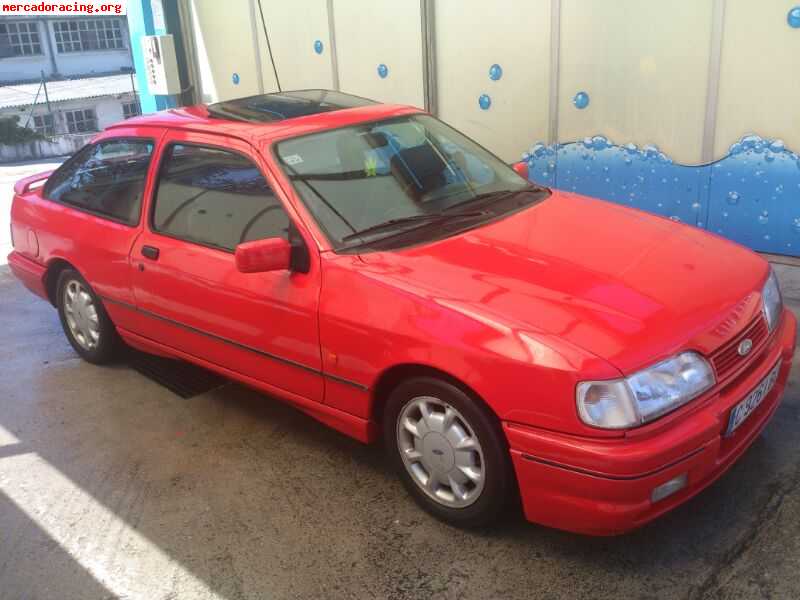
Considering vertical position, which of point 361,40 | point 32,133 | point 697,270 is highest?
point 361,40

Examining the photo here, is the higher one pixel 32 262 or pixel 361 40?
pixel 361 40

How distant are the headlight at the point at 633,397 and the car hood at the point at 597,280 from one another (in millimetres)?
52

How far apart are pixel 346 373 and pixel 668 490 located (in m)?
1.31

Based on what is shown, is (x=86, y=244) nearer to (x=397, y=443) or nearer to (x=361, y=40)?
(x=397, y=443)

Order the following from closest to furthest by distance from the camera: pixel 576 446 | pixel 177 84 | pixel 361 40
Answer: pixel 576 446 → pixel 361 40 → pixel 177 84

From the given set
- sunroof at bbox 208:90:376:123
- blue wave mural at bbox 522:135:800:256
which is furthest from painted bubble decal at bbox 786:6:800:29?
sunroof at bbox 208:90:376:123

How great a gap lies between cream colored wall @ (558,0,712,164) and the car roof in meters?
2.76

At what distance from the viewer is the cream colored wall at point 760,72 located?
214 inches

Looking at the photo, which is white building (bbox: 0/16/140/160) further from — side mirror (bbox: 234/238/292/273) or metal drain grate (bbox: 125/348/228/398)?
side mirror (bbox: 234/238/292/273)

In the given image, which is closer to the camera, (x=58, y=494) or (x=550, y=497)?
(x=550, y=497)

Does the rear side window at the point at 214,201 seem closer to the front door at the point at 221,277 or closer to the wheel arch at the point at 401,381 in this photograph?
the front door at the point at 221,277

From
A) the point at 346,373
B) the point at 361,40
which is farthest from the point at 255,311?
the point at 361,40

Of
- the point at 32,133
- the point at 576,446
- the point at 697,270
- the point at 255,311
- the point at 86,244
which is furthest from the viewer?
the point at 32,133

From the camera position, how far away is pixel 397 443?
3.20 meters
